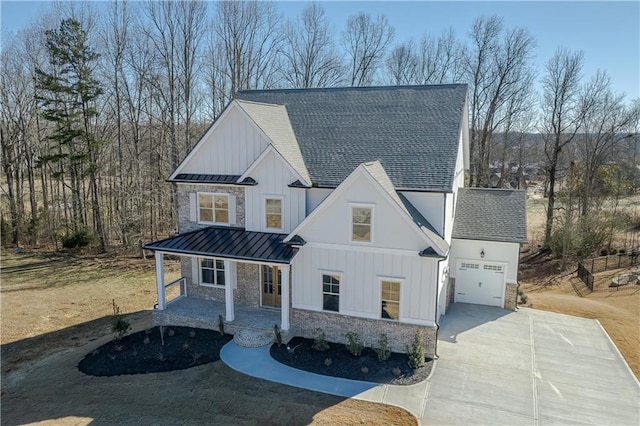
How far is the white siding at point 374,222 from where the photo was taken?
1323 centimetres

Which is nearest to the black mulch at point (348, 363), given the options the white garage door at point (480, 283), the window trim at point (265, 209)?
the window trim at point (265, 209)

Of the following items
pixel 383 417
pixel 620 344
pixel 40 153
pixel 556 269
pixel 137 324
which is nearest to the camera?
pixel 383 417

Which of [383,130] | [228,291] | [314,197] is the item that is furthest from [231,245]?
[383,130]

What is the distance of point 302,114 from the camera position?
19484mm

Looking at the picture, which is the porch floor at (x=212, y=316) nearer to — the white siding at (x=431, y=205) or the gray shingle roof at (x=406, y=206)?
the gray shingle roof at (x=406, y=206)

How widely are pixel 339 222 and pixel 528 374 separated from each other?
7650 mm

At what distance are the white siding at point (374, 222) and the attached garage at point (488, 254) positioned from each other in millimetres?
5482

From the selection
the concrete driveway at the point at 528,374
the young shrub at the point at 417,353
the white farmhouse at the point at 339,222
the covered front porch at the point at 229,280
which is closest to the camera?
the concrete driveway at the point at 528,374

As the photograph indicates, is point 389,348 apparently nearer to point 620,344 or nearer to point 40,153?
point 620,344


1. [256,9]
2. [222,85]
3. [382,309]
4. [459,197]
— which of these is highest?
[256,9]

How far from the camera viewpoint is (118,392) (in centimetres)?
1209

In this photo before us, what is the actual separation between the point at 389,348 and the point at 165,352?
26.2 feet

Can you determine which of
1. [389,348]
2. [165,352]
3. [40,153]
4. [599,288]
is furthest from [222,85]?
[599,288]

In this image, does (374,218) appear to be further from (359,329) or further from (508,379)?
(508,379)
